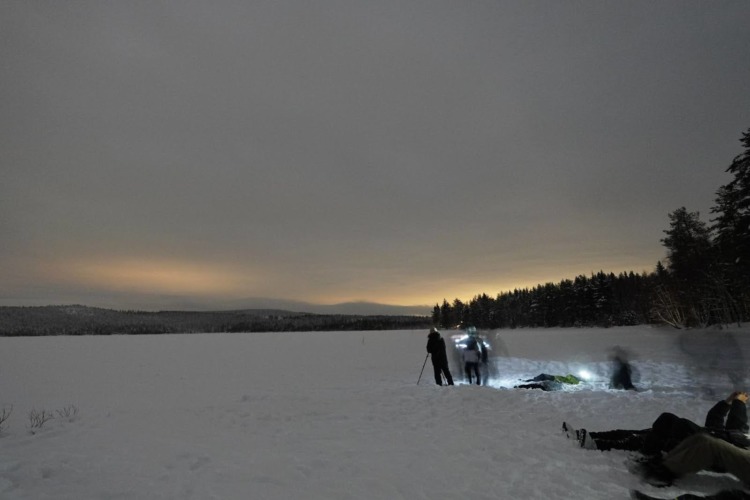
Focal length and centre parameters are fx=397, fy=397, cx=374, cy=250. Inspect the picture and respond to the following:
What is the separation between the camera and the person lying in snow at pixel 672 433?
5.29m

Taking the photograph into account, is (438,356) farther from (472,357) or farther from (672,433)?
(672,433)

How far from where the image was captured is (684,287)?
42.2m

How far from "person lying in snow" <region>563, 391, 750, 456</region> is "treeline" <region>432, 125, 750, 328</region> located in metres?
24.4

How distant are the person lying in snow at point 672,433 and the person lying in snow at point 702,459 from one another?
310 mm

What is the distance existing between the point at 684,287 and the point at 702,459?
1869 inches

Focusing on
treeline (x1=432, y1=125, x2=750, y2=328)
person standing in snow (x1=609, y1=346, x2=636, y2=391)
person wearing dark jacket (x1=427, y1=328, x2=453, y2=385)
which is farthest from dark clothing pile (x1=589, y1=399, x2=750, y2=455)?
treeline (x1=432, y1=125, x2=750, y2=328)

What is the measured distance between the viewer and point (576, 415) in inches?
336

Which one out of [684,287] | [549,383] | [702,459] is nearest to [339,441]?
[702,459]

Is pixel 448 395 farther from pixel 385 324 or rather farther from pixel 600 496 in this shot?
pixel 385 324

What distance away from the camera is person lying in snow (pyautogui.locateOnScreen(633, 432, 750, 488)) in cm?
456

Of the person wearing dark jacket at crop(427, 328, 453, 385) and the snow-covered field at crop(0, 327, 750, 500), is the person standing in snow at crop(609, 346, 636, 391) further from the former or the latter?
the person wearing dark jacket at crop(427, 328, 453, 385)

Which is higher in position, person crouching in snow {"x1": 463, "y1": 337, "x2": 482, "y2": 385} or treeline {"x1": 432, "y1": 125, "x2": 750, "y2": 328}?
treeline {"x1": 432, "y1": 125, "x2": 750, "y2": 328}

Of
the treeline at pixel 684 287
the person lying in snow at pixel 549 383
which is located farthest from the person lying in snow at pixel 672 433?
the treeline at pixel 684 287

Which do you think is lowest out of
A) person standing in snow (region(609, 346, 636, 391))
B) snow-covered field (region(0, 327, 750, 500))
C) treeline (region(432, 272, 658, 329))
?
snow-covered field (region(0, 327, 750, 500))
